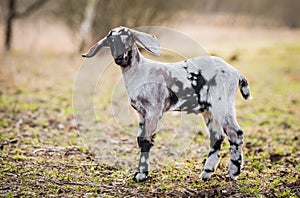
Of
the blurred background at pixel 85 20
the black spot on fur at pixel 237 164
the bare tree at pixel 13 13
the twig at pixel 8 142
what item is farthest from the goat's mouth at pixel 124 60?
the bare tree at pixel 13 13

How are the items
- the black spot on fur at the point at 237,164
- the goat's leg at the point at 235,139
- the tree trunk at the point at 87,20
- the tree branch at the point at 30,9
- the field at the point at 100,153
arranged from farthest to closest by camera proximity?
the tree trunk at the point at 87,20 → the tree branch at the point at 30,9 → the black spot on fur at the point at 237,164 → the goat's leg at the point at 235,139 → the field at the point at 100,153

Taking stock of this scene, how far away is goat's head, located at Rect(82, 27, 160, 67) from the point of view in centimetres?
566

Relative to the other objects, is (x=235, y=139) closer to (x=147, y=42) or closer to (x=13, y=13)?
(x=147, y=42)

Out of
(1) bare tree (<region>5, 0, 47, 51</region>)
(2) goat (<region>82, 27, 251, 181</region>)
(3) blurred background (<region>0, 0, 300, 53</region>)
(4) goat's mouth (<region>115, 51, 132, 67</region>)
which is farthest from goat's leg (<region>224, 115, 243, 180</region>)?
(1) bare tree (<region>5, 0, 47, 51</region>)

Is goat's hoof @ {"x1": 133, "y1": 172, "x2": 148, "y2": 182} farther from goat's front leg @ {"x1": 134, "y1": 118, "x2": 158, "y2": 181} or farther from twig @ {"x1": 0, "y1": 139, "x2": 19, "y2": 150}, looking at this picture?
twig @ {"x1": 0, "y1": 139, "x2": 19, "y2": 150}

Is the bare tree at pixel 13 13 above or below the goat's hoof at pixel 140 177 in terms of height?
above

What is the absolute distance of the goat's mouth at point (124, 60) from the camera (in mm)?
5664

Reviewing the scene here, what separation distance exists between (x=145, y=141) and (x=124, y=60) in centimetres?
108

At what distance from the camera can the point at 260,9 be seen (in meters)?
32.8

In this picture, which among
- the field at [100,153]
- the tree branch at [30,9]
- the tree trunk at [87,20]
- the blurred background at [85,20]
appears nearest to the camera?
the field at [100,153]

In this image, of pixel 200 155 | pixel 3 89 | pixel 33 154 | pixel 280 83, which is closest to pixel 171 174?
pixel 200 155

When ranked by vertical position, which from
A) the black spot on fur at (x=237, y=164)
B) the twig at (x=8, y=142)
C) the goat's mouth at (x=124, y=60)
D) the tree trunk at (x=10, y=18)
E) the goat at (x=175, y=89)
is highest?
the tree trunk at (x=10, y=18)

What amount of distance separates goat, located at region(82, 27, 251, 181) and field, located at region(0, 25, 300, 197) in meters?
0.42

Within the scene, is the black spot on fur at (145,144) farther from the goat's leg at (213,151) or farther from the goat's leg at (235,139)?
the goat's leg at (235,139)
